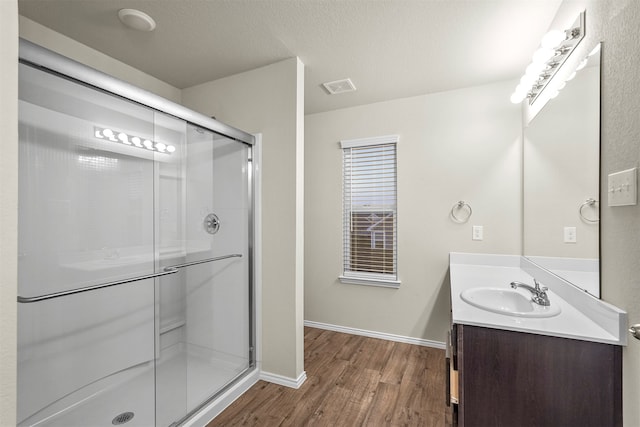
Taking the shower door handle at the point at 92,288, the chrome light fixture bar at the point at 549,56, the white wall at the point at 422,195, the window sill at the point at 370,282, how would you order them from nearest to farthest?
1. the shower door handle at the point at 92,288
2. the chrome light fixture bar at the point at 549,56
3. the white wall at the point at 422,195
4. the window sill at the point at 370,282

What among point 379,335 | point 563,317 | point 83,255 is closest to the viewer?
point 563,317

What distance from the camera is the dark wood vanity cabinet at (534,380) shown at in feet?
3.49

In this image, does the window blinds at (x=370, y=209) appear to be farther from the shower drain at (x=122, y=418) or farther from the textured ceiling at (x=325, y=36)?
the shower drain at (x=122, y=418)

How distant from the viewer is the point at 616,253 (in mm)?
1091

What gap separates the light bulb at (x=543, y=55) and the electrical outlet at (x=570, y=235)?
94 centimetres

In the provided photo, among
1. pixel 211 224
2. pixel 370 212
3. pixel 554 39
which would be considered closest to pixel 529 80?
pixel 554 39

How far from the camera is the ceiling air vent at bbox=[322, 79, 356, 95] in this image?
251 cm

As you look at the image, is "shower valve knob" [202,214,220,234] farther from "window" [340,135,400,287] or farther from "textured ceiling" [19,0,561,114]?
"window" [340,135,400,287]

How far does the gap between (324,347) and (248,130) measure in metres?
2.06

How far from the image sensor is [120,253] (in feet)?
5.19

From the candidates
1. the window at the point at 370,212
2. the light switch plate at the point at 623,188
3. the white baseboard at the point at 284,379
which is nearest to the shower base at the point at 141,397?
the white baseboard at the point at 284,379

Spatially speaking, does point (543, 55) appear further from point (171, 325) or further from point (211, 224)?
point (171, 325)

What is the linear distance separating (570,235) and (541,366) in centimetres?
77

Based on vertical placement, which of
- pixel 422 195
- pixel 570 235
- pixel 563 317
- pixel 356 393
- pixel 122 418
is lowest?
pixel 356 393
